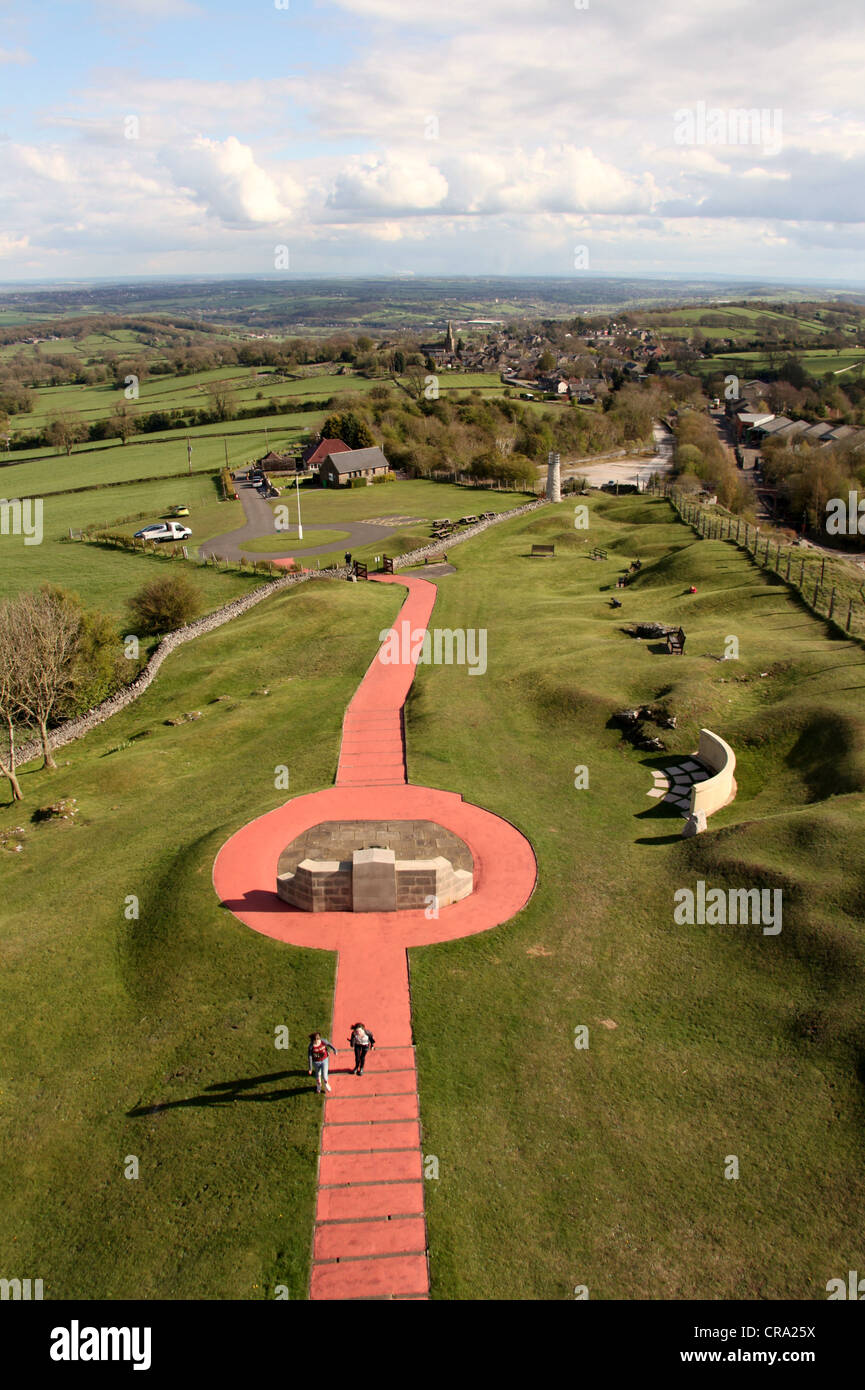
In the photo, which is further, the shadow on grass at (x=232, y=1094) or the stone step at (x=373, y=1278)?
the shadow on grass at (x=232, y=1094)

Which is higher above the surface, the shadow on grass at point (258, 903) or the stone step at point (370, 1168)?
the shadow on grass at point (258, 903)

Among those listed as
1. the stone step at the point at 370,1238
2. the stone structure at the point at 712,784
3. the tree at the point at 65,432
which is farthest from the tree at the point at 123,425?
the stone step at the point at 370,1238

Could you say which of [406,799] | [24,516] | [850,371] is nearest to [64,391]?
[24,516]

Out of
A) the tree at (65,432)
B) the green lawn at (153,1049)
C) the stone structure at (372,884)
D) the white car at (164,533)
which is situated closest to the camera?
the green lawn at (153,1049)

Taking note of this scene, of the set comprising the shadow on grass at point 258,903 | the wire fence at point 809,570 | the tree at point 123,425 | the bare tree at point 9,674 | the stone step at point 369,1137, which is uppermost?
the tree at point 123,425

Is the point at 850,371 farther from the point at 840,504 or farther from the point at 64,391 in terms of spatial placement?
the point at 64,391

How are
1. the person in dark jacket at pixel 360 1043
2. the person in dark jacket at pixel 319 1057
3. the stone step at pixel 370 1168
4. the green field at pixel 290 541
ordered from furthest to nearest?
the green field at pixel 290 541, the person in dark jacket at pixel 360 1043, the person in dark jacket at pixel 319 1057, the stone step at pixel 370 1168

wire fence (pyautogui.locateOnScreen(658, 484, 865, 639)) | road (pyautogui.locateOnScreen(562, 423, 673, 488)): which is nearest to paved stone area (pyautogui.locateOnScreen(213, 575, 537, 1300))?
wire fence (pyautogui.locateOnScreen(658, 484, 865, 639))

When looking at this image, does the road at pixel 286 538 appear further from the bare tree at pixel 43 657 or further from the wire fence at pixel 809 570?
the wire fence at pixel 809 570
